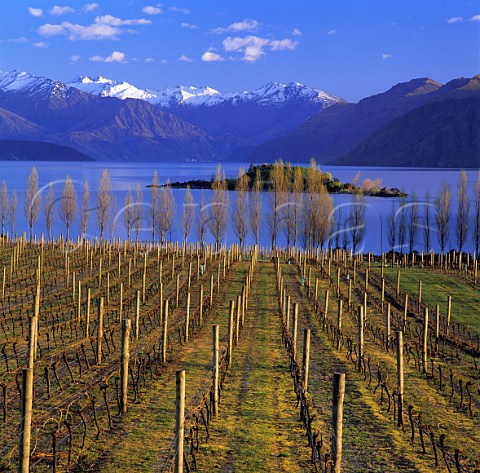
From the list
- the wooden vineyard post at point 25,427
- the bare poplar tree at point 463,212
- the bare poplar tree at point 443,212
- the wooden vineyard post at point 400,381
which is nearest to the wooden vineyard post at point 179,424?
the wooden vineyard post at point 25,427

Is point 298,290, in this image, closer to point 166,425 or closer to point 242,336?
point 242,336

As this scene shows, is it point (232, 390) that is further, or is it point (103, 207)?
point (103, 207)

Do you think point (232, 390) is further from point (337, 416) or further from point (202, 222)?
point (202, 222)

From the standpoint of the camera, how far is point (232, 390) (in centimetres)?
1650

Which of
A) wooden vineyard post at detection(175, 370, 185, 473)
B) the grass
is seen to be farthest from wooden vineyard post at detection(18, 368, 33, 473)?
the grass

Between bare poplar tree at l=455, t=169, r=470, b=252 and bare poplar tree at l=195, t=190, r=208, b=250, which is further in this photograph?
bare poplar tree at l=195, t=190, r=208, b=250

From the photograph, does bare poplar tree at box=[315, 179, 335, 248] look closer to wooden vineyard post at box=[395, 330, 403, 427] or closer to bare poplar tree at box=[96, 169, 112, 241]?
bare poplar tree at box=[96, 169, 112, 241]

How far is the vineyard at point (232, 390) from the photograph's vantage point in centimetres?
1161

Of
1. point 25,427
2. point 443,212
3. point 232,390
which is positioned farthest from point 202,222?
point 25,427

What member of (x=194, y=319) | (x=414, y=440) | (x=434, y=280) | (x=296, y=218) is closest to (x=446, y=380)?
(x=414, y=440)

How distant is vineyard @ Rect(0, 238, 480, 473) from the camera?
11609 mm

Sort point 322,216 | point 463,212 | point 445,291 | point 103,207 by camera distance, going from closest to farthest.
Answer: point 445,291 → point 103,207 → point 463,212 → point 322,216

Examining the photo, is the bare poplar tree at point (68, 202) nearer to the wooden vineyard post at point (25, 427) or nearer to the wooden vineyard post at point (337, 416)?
the wooden vineyard post at point (25, 427)

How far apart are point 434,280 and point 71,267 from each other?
924 inches
